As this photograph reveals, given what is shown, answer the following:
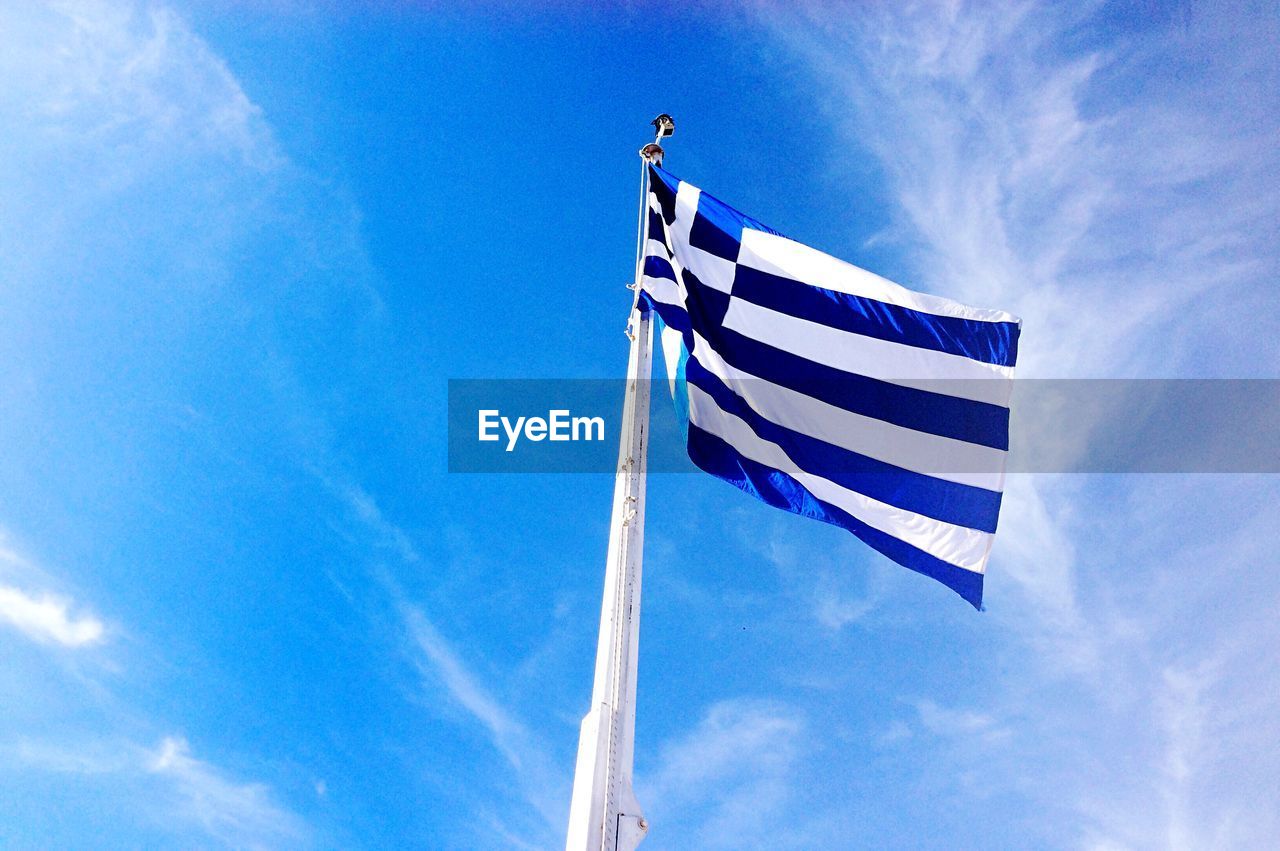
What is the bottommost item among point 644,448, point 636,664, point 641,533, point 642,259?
point 636,664

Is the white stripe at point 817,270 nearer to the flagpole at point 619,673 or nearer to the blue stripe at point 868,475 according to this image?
the blue stripe at point 868,475

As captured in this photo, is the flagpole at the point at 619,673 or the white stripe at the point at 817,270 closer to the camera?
the flagpole at the point at 619,673

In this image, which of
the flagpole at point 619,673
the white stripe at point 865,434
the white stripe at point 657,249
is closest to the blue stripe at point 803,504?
the white stripe at point 865,434

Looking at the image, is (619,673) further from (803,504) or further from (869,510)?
(869,510)

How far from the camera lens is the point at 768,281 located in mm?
13148

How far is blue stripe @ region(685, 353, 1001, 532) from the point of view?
486 inches

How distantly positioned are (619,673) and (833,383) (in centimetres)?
591

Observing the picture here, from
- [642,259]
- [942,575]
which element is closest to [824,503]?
[942,575]

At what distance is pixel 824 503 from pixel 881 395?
2.02 meters

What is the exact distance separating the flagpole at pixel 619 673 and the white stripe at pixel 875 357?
233 cm

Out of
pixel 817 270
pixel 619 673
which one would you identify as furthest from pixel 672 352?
pixel 619 673

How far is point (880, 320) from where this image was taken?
13.3 m

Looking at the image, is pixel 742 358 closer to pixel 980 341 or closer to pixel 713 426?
pixel 713 426

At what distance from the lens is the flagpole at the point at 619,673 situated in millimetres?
8102
